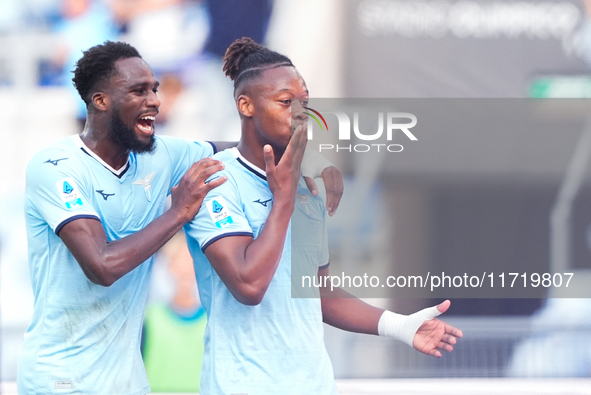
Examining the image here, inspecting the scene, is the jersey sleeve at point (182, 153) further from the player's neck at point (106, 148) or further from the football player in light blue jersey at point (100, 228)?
the player's neck at point (106, 148)

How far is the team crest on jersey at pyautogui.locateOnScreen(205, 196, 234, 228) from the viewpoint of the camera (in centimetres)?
224

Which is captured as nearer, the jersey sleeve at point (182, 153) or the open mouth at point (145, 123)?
the open mouth at point (145, 123)

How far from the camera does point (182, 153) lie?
Answer: 2.78 m

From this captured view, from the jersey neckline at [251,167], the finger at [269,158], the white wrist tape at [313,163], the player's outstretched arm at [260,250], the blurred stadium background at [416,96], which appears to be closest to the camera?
the player's outstretched arm at [260,250]

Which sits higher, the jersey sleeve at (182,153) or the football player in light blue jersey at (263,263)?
the jersey sleeve at (182,153)

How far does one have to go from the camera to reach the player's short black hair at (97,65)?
2588 mm

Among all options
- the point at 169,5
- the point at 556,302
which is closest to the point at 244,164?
the point at 556,302

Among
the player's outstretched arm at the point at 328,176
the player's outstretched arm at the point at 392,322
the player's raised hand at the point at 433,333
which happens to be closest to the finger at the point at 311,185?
the player's outstretched arm at the point at 328,176

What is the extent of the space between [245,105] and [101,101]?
562 mm

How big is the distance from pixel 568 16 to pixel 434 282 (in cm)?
132

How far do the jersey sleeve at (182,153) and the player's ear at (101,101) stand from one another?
0.29m

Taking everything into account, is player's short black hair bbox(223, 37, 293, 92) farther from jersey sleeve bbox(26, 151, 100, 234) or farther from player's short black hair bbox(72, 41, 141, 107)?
jersey sleeve bbox(26, 151, 100, 234)

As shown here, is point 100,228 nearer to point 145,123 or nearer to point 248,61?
point 145,123

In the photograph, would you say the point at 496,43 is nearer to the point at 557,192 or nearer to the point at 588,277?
the point at 557,192
